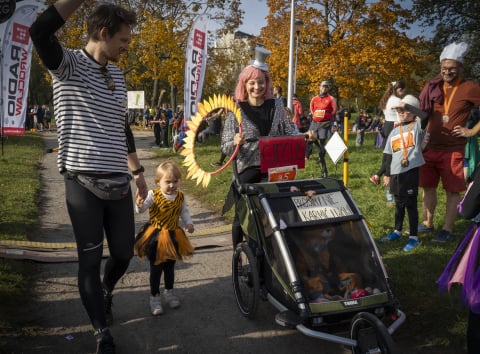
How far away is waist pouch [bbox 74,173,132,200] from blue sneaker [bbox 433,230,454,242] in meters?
3.78

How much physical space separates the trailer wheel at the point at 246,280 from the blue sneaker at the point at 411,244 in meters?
2.07

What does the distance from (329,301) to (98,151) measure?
1.78m

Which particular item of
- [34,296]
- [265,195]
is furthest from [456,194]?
[34,296]

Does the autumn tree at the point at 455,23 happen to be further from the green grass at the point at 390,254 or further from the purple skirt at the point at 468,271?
the purple skirt at the point at 468,271

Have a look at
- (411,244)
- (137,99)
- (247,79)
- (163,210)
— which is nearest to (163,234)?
(163,210)

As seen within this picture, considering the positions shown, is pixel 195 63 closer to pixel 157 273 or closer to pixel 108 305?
pixel 157 273

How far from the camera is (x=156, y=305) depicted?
3775 mm

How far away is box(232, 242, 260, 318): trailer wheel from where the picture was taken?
341cm

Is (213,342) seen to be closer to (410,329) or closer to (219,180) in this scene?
(410,329)

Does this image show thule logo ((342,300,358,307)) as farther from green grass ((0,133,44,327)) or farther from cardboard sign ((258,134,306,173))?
green grass ((0,133,44,327))

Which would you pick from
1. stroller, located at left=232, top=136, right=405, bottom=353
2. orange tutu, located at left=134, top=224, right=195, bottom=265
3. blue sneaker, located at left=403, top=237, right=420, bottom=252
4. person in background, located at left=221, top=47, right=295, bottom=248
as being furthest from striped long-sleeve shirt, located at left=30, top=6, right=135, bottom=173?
blue sneaker, located at left=403, top=237, right=420, bottom=252

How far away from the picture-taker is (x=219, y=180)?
1000 cm

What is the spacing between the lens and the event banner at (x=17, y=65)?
7400 millimetres

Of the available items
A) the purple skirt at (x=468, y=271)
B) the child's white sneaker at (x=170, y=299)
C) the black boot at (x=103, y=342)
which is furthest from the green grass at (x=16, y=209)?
the purple skirt at (x=468, y=271)
